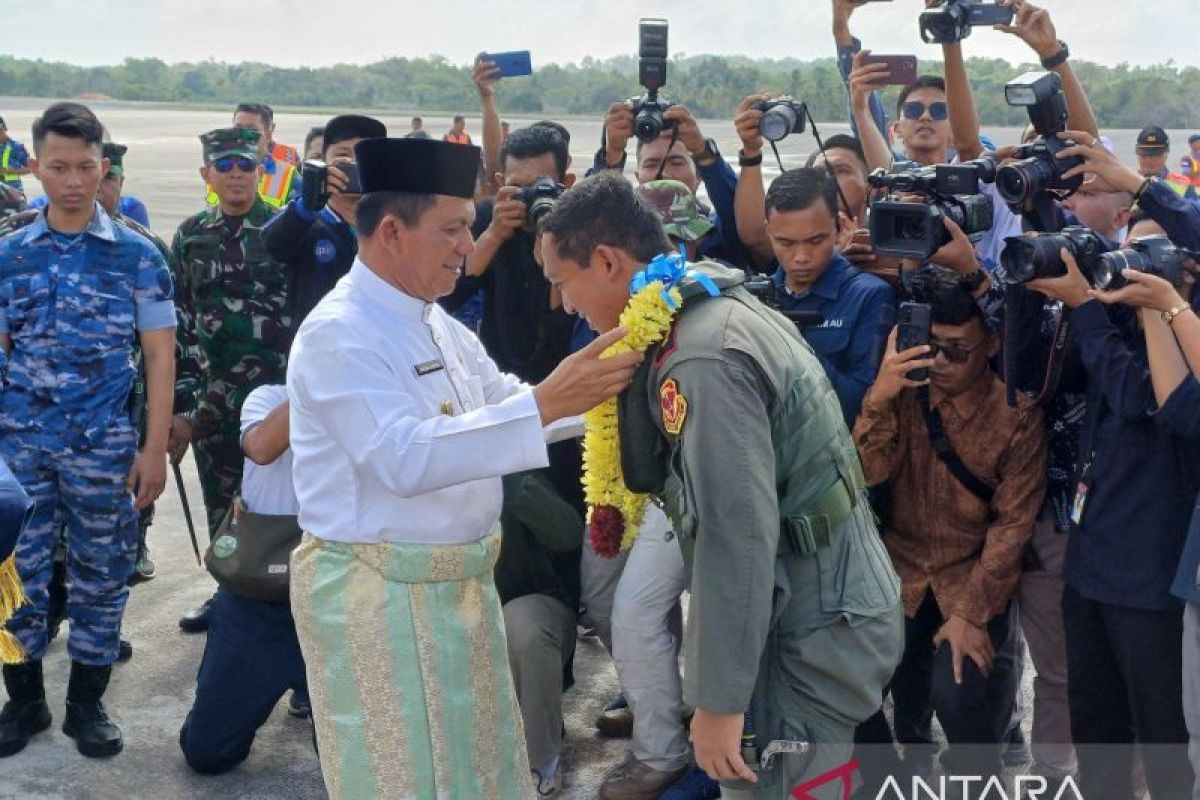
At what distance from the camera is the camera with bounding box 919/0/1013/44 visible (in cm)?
433

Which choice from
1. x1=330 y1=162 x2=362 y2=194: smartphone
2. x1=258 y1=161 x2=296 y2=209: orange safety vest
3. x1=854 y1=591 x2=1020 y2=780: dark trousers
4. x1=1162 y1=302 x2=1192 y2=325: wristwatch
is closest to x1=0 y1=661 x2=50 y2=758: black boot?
x1=330 y1=162 x2=362 y2=194: smartphone

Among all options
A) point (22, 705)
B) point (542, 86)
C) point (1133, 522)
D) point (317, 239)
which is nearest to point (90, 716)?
point (22, 705)

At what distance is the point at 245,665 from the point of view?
461cm

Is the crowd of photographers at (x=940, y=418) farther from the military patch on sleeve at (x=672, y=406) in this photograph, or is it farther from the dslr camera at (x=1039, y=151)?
the military patch on sleeve at (x=672, y=406)

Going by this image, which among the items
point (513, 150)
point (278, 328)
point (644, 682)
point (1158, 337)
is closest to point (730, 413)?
point (1158, 337)

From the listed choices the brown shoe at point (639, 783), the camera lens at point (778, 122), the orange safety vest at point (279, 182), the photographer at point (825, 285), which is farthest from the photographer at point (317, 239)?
the orange safety vest at point (279, 182)

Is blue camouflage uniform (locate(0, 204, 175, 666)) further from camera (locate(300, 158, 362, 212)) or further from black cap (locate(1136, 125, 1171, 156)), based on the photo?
black cap (locate(1136, 125, 1171, 156))

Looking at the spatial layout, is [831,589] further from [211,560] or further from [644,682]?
[211,560]

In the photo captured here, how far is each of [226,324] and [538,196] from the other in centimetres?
158

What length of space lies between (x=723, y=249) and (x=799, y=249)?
95 cm

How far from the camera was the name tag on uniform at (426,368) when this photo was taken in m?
3.23

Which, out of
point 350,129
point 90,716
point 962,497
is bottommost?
point 90,716

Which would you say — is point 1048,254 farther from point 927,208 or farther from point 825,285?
point 825,285

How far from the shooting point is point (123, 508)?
16.1ft
